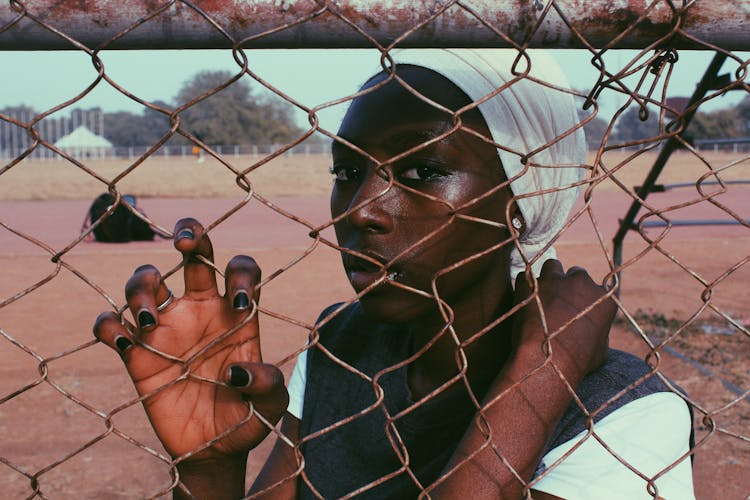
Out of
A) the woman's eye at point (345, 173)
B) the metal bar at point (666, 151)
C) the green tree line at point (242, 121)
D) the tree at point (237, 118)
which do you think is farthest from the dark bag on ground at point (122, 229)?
the tree at point (237, 118)

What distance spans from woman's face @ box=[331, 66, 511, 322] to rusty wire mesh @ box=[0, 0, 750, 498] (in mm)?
121

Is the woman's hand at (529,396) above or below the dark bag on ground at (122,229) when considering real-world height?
above

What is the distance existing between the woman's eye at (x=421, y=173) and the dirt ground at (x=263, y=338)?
444mm

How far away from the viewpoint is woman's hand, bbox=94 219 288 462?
1.29m

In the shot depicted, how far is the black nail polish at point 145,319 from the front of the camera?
1268mm

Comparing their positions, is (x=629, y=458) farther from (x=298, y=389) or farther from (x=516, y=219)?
(x=298, y=389)

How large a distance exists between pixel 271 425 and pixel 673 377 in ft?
13.9

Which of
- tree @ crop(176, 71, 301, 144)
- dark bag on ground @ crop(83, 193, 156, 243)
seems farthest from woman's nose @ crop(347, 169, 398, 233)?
tree @ crop(176, 71, 301, 144)

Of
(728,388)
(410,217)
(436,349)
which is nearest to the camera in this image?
(410,217)

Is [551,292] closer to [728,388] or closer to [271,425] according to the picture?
[271,425]

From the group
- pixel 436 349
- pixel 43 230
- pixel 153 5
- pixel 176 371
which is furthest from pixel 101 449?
pixel 43 230

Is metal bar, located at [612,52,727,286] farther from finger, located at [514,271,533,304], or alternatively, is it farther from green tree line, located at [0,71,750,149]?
green tree line, located at [0,71,750,149]

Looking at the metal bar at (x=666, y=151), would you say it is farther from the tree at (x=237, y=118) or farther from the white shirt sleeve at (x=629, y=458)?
the tree at (x=237, y=118)

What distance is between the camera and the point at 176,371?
1.34m
